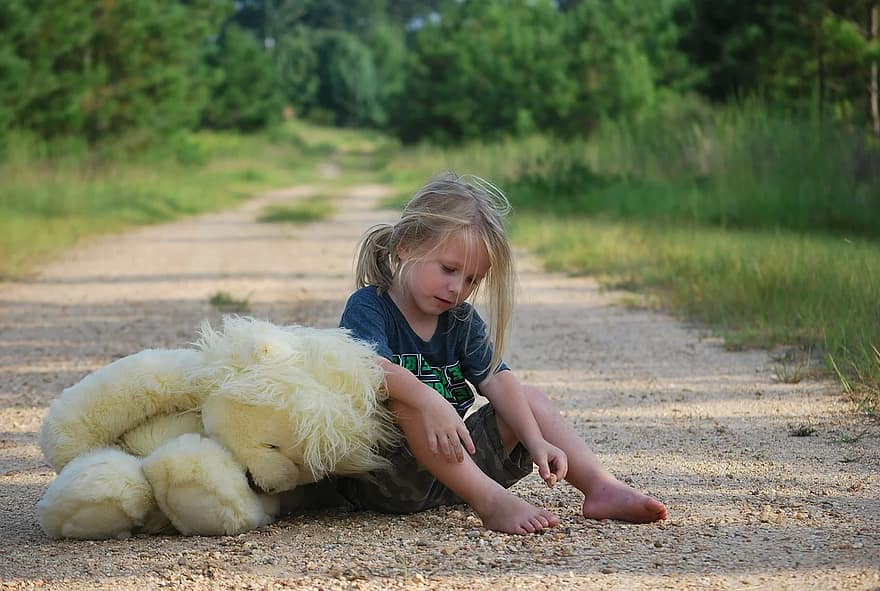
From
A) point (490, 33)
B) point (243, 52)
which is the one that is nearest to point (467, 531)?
point (490, 33)

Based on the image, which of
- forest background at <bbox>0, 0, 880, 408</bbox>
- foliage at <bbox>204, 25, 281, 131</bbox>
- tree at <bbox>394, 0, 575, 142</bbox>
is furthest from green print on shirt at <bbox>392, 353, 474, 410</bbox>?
foliage at <bbox>204, 25, 281, 131</bbox>

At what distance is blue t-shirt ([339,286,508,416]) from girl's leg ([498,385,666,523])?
170 mm

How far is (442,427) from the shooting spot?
119 inches

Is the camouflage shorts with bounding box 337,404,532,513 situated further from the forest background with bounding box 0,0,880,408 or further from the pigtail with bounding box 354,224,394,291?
the forest background with bounding box 0,0,880,408

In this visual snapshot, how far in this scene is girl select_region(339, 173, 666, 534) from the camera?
10.3 feet

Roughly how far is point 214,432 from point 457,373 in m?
0.76

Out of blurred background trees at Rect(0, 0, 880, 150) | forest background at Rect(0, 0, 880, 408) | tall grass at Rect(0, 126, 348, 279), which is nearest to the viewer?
forest background at Rect(0, 0, 880, 408)

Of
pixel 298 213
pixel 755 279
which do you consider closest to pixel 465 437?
pixel 755 279

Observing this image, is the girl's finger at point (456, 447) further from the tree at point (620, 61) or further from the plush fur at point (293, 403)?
the tree at point (620, 61)

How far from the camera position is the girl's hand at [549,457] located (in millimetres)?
3129

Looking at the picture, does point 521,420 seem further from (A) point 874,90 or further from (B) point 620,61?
(B) point 620,61

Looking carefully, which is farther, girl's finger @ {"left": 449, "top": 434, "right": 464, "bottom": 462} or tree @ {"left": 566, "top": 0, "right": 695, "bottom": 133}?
tree @ {"left": 566, "top": 0, "right": 695, "bottom": 133}

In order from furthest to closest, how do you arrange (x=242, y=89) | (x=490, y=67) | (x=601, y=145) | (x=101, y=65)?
(x=242, y=89) → (x=490, y=67) → (x=101, y=65) → (x=601, y=145)

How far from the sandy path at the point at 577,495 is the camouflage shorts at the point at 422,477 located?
50 mm
